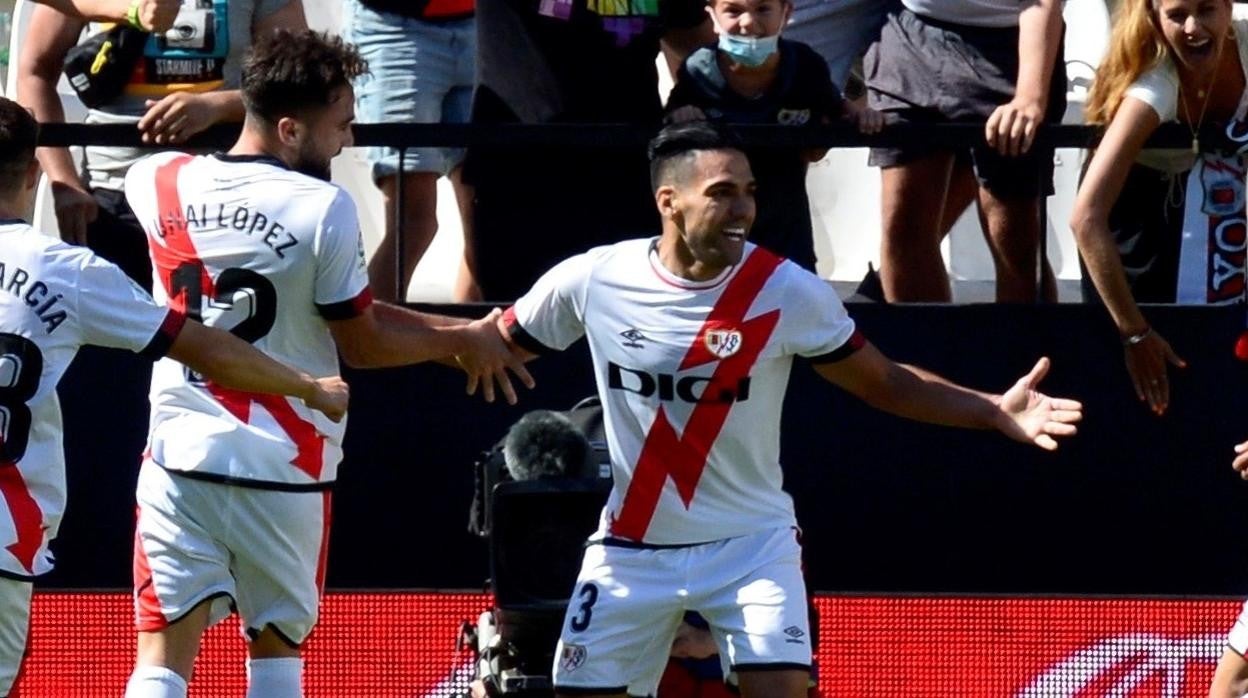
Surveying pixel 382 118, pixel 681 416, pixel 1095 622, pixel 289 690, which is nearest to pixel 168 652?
pixel 289 690

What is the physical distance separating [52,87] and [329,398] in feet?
7.33

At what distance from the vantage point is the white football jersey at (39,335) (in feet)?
16.9

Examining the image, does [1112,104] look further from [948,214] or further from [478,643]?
[478,643]

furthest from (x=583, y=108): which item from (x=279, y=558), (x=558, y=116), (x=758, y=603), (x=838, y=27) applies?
(x=758, y=603)

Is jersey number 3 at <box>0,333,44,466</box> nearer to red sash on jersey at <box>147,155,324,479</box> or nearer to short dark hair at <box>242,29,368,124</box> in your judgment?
red sash on jersey at <box>147,155,324,479</box>

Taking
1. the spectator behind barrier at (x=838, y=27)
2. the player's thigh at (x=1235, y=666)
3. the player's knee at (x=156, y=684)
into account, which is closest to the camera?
the player's knee at (x=156, y=684)

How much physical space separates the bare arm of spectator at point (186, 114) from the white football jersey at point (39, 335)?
1378 millimetres

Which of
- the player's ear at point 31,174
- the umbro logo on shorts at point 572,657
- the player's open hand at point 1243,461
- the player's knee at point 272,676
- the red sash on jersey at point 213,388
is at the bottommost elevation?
the player's knee at point 272,676

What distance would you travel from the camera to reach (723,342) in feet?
18.7

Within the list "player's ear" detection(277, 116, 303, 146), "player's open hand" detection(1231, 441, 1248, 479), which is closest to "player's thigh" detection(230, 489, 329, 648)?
"player's ear" detection(277, 116, 303, 146)

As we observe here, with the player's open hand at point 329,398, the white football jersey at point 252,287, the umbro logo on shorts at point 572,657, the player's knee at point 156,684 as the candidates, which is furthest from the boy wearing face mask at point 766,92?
the player's knee at point 156,684

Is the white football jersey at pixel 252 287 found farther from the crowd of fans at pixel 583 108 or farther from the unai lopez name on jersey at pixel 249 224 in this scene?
the crowd of fans at pixel 583 108

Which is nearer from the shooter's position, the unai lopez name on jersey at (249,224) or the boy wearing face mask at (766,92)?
the unai lopez name on jersey at (249,224)

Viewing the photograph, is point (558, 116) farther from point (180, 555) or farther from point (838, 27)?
point (180, 555)
